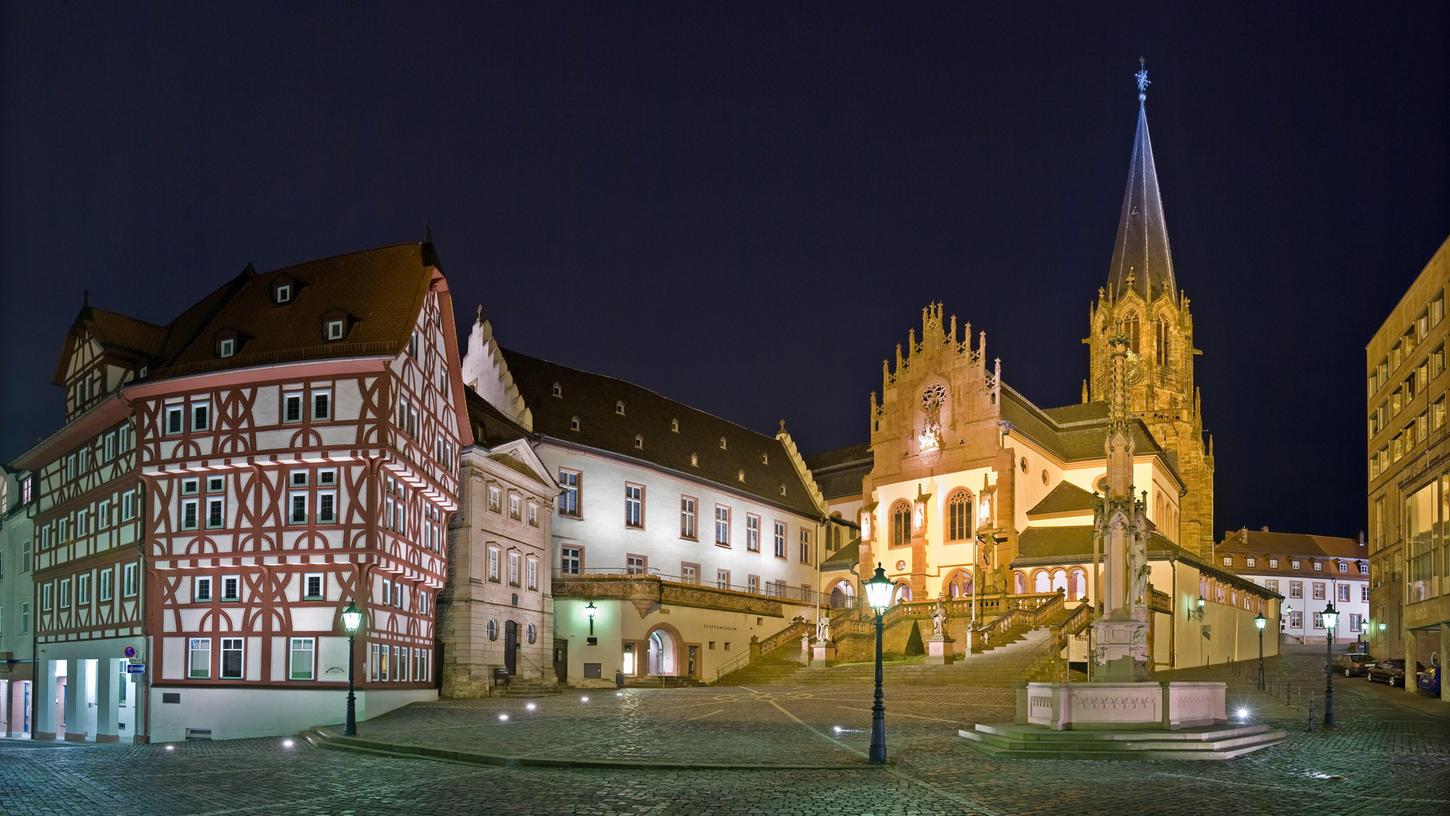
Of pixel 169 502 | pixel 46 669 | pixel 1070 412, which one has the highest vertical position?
pixel 1070 412

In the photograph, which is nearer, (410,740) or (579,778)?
(579,778)

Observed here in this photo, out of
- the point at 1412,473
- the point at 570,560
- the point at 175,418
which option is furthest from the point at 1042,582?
the point at 175,418

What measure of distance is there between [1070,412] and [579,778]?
219 ft

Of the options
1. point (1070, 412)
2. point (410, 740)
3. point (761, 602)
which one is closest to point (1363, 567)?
point (1070, 412)

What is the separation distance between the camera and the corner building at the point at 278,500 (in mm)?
39906

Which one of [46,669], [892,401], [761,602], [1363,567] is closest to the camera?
[46,669]

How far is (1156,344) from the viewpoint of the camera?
100625 mm

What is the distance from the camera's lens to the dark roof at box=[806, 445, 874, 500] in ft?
282

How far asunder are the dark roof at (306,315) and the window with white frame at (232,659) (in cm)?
872

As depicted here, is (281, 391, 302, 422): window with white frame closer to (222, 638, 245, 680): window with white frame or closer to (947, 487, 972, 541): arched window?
(222, 638, 245, 680): window with white frame

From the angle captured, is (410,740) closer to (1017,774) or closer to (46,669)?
(1017,774)

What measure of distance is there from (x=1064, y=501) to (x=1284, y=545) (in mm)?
74101

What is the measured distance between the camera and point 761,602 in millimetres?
68750

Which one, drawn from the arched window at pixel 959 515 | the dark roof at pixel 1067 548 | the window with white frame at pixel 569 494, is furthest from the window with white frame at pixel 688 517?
the dark roof at pixel 1067 548
